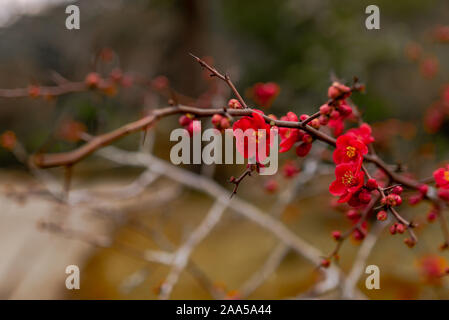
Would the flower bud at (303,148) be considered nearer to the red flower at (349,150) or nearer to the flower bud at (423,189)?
the red flower at (349,150)

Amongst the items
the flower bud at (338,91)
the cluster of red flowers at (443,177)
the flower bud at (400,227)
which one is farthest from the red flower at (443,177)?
the flower bud at (338,91)

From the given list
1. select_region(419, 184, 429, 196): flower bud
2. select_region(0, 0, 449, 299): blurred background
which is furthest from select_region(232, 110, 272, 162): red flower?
select_region(0, 0, 449, 299): blurred background

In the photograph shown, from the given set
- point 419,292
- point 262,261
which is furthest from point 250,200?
point 419,292

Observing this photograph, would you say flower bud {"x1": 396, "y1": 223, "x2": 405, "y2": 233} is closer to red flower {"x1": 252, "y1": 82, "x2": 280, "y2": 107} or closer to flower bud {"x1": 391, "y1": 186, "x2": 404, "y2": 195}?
flower bud {"x1": 391, "y1": 186, "x2": 404, "y2": 195}

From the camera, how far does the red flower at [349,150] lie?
44 centimetres

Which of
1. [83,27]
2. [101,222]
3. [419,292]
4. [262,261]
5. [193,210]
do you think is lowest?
[419,292]

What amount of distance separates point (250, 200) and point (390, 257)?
3.05 ft

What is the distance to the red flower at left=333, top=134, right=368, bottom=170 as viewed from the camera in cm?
44

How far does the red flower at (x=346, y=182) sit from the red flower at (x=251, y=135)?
0.10m

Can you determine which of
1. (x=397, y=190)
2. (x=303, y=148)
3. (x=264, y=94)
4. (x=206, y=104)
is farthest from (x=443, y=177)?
(x=206, y=104)

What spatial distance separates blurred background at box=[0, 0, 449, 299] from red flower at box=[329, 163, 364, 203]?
1.37ft

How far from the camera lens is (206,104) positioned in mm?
1355
